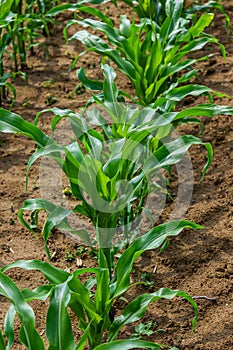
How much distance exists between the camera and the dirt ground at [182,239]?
3217mm

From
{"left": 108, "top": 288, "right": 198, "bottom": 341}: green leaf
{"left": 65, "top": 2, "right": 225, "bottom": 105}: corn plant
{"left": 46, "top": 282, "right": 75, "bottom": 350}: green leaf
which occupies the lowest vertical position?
{"left": 108, "top": 288, "right": 198, "bottom": 341}: green leaf

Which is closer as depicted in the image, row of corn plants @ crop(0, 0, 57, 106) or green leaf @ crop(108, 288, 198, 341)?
green leaf @ crop(108, 288, 198, 341)

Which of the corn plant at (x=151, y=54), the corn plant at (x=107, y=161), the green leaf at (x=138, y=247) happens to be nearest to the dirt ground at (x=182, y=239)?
the corn plant at (x=107, y=161)

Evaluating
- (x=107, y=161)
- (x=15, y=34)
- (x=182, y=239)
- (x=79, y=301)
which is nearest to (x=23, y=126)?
(x=107, y=161)

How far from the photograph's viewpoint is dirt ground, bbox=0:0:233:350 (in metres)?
3.22

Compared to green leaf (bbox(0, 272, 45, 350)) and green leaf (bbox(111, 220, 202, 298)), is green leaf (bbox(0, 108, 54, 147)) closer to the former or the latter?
green leaf (bbox(111, 220, 202, 298))

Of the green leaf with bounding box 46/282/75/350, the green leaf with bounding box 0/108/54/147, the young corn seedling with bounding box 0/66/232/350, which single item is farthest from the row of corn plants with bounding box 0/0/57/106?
the green leaf with bounding box 46/282/75/350

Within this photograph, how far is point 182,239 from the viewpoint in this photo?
3723 millimetres

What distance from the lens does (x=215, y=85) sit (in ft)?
16.3

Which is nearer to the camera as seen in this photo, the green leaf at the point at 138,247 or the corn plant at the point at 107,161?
the green leaf at the point at 138,247

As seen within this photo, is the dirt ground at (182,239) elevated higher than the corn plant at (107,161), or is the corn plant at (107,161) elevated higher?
the corn plant at (107,161)

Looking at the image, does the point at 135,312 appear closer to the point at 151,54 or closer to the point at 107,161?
the point at 107,161

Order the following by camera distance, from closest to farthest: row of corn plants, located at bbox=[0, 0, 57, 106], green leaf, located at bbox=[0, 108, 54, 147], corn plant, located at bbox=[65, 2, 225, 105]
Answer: green leaf, located at bbox=[0, 108, 54, 147] → corn plant, located at bbox=[65, 2, 225, 105] → row of corn plants, located at bbox=[0, 0, 57, 106]

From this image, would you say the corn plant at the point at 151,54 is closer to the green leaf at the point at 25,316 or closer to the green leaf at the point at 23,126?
the green leaf at the point at 23,126
